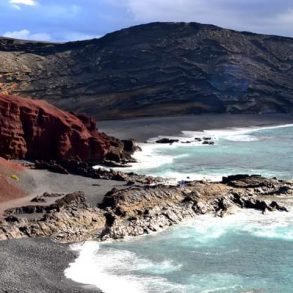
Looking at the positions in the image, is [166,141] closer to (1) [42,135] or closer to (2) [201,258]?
(1) [42,135]

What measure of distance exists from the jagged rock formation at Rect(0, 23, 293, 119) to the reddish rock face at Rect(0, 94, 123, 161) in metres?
63.1

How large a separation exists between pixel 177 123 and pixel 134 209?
256 ft

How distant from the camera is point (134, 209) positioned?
4631cm

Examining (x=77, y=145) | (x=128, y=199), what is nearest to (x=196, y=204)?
(x=128, y=199)

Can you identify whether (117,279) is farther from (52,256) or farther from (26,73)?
(26,73)

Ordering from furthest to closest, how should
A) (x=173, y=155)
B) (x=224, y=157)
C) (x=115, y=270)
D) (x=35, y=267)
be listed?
(x=173, y=155)
(x=224, y=157)
(x=115, y=270)
(x=35, y=267)

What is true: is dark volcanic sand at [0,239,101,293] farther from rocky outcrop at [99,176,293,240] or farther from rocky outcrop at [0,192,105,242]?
rocky outcrop at [99,176,293,240]

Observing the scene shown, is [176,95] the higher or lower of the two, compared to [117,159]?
higher

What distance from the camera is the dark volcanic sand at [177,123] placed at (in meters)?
108

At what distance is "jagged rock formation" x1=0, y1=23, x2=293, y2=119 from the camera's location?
149m

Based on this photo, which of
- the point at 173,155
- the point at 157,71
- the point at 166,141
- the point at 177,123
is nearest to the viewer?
the point at 173,155

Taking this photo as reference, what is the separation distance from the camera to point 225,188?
5397 centimetres

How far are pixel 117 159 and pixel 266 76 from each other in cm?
9866

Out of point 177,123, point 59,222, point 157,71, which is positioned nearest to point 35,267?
point 59,222
